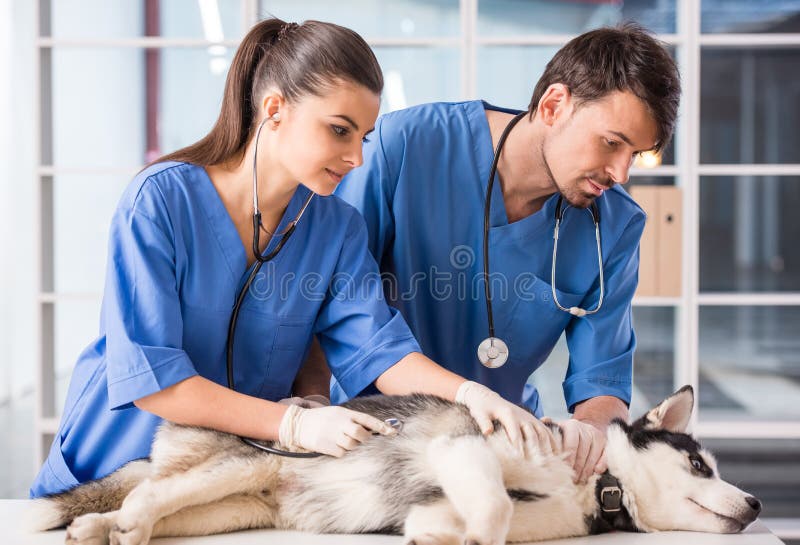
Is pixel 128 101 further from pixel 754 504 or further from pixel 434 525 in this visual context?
pixel 754 504

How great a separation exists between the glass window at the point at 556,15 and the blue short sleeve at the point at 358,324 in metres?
2.13

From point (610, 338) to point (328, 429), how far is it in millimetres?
736

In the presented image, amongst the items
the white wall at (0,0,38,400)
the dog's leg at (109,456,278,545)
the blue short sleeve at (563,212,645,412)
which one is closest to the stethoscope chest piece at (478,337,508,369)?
Result: the blue short sleeve at (563,212,645,412)

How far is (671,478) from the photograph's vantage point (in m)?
1.28

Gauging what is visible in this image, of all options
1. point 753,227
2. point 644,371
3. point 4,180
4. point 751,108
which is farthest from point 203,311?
point 753,227

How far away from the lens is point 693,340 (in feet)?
9.89

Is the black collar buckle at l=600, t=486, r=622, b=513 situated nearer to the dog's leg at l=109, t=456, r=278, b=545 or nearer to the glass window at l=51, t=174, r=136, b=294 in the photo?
the dog's leg at l=109, t=456, r=278, b=545

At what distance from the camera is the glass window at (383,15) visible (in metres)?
3.31

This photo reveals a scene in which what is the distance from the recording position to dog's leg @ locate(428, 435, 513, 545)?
1013 millimetres

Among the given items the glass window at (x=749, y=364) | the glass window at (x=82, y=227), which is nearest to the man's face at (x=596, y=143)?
the glass window at (x=749, y=364)

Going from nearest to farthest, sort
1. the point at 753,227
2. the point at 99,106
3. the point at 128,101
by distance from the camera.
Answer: the point at 128,101 < the point at 99,106 < the point at 753,227

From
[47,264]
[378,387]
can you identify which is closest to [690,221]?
[378,387]

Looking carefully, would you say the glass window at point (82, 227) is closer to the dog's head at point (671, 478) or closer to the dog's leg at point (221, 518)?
the dog's leg at point (221, 518)

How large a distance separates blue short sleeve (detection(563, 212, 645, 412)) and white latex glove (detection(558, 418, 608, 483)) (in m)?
0.34
